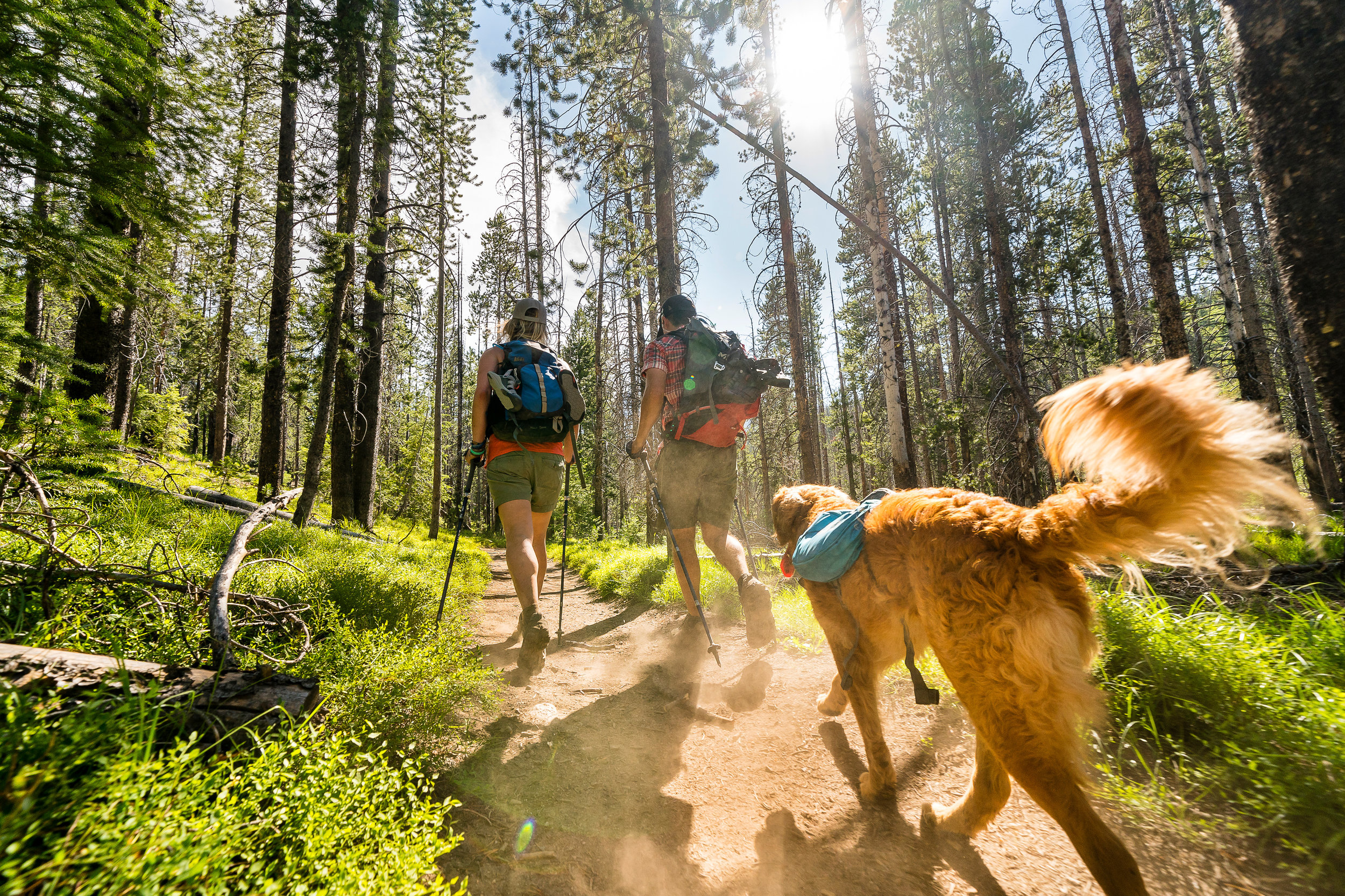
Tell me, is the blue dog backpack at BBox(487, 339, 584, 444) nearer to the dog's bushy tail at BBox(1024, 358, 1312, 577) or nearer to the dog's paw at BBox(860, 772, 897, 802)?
the dog's paw at BBox(860, 772, 897, 802)

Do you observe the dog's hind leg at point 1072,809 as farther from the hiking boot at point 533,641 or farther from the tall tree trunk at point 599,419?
the tall tree trunk at point 599,419

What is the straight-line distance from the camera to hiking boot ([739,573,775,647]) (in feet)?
11.7

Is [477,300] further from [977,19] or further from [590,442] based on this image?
[977,19]

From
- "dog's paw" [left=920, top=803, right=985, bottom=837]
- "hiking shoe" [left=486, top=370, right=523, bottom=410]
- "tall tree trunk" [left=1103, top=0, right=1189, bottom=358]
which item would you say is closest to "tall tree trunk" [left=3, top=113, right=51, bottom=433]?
"hiking shoe" [left=486, top=370, right=523, bottom=410]

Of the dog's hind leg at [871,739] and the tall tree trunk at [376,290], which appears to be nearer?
the dog's hind leg at [871,739]

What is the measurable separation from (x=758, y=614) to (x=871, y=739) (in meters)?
1.30

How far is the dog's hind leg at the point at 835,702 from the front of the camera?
2.94 m

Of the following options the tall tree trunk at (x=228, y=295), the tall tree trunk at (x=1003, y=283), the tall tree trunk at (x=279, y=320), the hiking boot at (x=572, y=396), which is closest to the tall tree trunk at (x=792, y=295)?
the tall tree trunk at (x=1003, y=283)

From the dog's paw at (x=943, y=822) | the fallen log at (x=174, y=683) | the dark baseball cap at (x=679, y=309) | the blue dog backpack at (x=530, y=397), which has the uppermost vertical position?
the dark baseball cap at (x=679, y=309)

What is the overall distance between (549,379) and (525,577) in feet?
4.95

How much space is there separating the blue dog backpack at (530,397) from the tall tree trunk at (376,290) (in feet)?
15.1

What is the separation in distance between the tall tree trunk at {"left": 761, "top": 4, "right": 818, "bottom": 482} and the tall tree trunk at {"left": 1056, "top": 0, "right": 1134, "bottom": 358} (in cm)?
609

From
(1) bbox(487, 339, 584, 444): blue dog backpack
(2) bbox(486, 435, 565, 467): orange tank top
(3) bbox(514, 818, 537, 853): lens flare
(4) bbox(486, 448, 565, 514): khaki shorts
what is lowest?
(3) bbox(514, 818, 537, 853): lens flare

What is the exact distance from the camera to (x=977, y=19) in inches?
444
